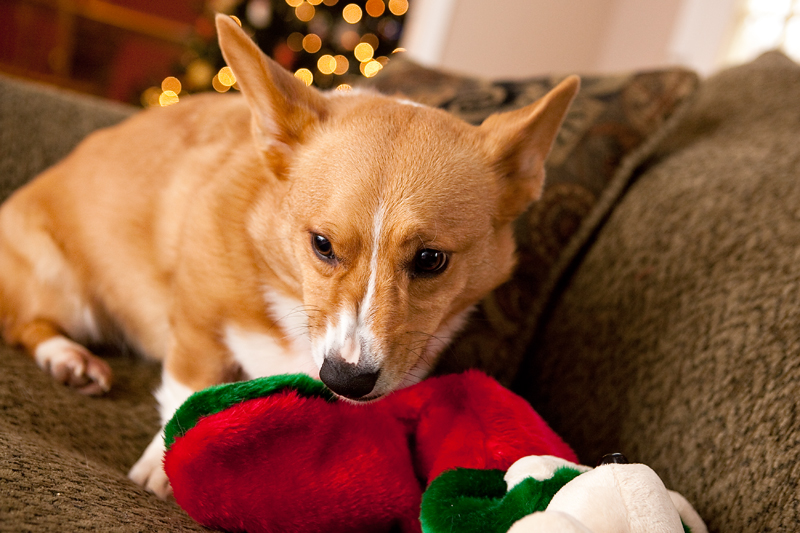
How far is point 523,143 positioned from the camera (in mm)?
1156

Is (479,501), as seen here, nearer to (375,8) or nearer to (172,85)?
(375,8)

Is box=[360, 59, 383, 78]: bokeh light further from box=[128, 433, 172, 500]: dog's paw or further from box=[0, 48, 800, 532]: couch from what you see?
box=[128, 433, 172, 500]: dog's paw

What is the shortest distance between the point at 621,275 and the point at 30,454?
45.8 inches

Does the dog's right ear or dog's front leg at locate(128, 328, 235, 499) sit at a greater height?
the dog's right ear

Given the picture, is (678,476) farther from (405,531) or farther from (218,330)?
(218,330)

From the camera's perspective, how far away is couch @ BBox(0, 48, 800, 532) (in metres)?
0.82

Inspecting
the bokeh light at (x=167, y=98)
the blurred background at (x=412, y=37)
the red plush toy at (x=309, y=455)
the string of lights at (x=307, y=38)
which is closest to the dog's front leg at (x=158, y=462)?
the red plush toy at (x=309, y=455)

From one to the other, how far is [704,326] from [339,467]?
72 cm

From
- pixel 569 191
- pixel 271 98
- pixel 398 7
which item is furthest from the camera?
pixel 398 7

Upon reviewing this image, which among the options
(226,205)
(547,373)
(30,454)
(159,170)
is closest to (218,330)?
(226,205)

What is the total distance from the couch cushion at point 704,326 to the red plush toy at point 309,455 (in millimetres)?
269

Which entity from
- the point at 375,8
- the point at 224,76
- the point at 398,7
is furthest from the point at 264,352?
the point at 398,7

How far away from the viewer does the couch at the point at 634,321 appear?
2.68 ft

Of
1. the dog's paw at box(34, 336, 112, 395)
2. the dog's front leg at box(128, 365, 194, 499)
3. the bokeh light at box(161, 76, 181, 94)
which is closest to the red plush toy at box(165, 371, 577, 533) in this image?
the dog's front leg at box(128, 365, 194, 499)
